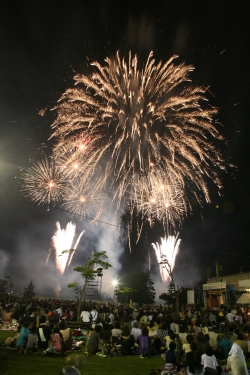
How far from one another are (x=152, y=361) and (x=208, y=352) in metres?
3.32

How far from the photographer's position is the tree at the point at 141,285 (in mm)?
73375

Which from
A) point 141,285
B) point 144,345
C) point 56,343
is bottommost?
point 56,343

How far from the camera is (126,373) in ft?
26.6

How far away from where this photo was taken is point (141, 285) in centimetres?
7544

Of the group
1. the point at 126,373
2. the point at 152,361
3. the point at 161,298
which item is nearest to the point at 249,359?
the point at 152,361

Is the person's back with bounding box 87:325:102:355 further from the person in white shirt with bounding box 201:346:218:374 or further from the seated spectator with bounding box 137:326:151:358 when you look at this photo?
the person in white shirt with bounding box 201:346:218:374

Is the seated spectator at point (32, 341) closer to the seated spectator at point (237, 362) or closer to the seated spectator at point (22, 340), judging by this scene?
the seated spectator at point (22, 340)

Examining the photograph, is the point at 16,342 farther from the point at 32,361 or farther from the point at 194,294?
the point at 194,294

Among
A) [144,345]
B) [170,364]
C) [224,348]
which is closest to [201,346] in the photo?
[170,364]

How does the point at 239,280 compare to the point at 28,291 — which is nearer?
the point at 239,280

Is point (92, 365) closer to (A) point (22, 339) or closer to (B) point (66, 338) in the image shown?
(B) point (66, 338)

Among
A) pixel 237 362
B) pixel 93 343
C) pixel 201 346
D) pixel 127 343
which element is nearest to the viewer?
pixel 237 362

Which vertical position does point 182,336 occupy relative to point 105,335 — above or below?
above

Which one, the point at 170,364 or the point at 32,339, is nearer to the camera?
the point at 170,364
